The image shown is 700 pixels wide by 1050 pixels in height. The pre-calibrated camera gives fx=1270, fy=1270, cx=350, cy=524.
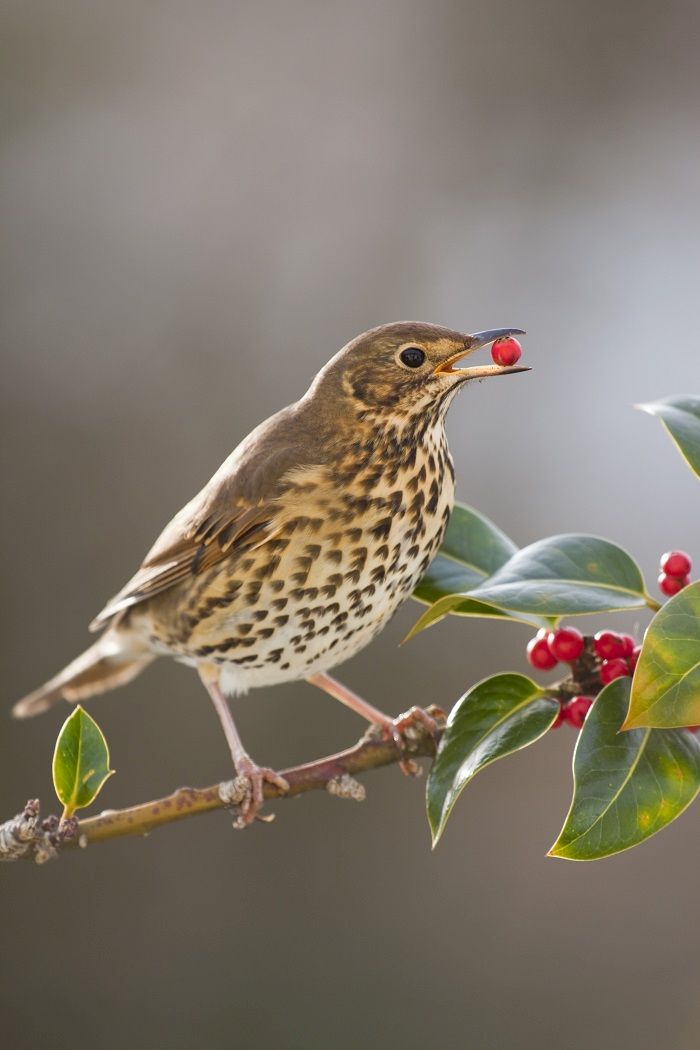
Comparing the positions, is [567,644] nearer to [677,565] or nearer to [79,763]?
[677,565]

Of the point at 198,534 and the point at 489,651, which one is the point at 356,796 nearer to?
the point at 198,534

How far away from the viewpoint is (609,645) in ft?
5.07

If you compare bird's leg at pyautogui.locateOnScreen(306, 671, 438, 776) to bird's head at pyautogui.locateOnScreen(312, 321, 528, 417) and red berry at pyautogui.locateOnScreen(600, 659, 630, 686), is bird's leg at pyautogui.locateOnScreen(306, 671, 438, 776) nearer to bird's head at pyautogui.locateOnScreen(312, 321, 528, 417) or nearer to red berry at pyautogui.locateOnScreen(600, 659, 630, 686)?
red berry at pyautogui.locateOnScreen(600, 659, 630, 686)

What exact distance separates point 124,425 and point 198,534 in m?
3.30

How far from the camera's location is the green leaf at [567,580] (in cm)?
147

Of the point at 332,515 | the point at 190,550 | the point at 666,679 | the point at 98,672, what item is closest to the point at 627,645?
the point at 666,679

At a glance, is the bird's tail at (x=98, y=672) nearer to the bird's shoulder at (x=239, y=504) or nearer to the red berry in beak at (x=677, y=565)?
the bird's shoulder at (x=239, y=504)

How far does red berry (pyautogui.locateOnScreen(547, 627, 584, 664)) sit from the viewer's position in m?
1.58

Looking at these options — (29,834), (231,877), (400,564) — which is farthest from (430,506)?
(231,877)

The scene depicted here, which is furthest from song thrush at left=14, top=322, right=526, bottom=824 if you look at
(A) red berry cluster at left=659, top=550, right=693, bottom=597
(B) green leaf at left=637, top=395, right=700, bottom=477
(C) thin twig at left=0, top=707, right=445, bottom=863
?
(A) red berry cluster at left=659, top=550, right=693, bottom=597

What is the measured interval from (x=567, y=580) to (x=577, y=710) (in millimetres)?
163

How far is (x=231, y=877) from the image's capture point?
175 inches

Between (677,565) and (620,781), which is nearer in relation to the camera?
(620,781)

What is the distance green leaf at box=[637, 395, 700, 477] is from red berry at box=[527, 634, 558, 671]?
294mm
